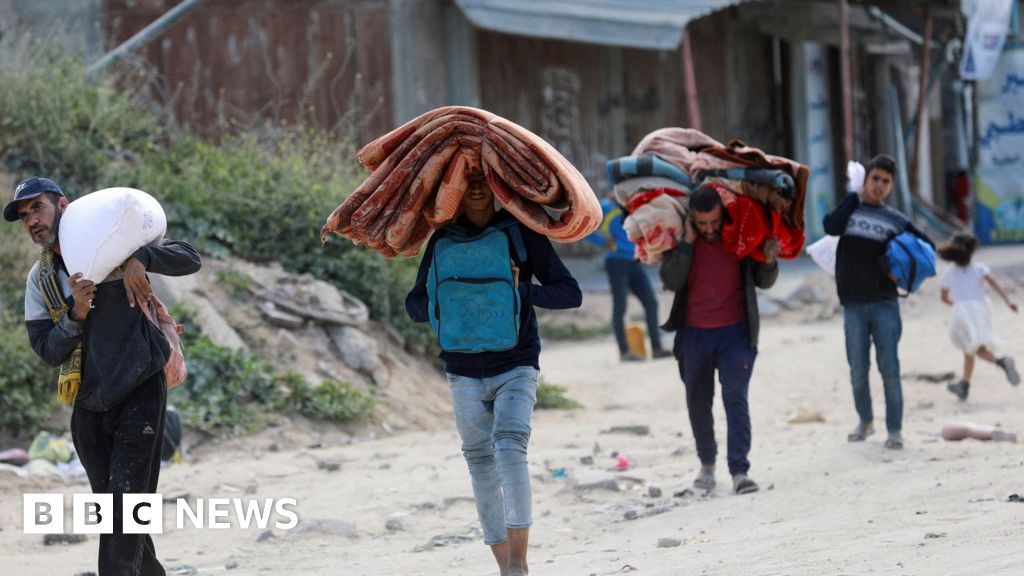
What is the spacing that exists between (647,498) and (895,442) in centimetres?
170

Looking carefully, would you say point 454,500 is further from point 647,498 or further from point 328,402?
point 328,402

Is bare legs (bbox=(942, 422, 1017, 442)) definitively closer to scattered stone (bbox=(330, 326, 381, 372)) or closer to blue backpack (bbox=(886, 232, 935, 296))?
blue backpack (bbox=(886, 232, 935, 296))

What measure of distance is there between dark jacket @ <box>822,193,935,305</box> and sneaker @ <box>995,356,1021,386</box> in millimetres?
2715

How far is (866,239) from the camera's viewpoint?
27.2 feet

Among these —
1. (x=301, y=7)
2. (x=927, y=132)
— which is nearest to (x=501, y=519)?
(x=301, y=7)

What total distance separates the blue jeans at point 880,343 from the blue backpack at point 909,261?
0.77 ft

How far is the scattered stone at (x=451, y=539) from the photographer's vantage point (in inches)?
268

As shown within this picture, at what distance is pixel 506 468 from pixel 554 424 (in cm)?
549

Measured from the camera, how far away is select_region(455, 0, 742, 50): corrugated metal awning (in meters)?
16.3

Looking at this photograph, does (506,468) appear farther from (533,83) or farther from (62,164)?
(533,83)

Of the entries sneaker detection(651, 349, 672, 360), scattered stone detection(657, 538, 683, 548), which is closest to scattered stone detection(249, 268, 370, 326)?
sneaker detection(651, 349, 672, 360)

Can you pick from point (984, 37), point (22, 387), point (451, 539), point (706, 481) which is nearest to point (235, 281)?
point (22, 387)

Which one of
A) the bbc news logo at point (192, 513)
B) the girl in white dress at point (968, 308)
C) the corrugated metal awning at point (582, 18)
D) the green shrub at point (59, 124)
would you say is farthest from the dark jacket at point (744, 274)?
the corrugated metal awning at point (582, 18)

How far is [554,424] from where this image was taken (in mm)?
10672
